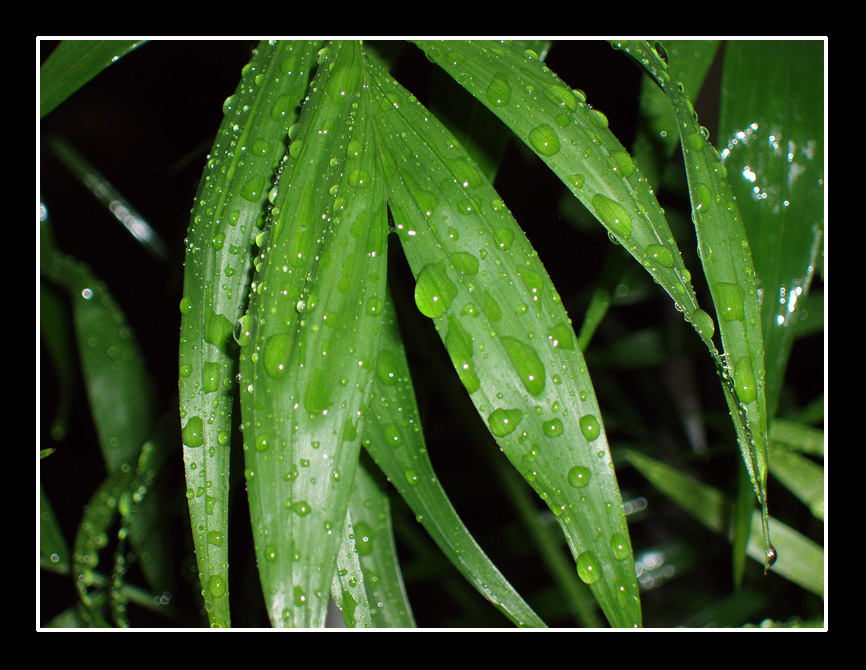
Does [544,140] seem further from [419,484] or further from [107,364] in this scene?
[107,364]

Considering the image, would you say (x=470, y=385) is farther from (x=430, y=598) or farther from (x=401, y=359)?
(x=430, y=598)

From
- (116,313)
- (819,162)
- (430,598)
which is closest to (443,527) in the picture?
(819,162)

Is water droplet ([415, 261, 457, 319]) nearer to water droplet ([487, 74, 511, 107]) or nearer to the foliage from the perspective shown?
the foliage

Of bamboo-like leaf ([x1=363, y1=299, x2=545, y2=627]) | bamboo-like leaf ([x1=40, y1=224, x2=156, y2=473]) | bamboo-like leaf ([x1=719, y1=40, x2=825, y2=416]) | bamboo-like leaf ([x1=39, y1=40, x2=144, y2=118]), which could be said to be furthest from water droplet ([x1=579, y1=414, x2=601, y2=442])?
bamboo-like leaf ([x1=40, y1=224, x2=156, y2=473])

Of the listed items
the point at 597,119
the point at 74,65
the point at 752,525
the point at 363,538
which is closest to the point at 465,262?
the point at 597,119

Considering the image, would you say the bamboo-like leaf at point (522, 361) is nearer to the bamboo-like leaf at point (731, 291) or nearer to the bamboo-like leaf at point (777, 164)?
the bamboo-like leaf at point (731, 291)
